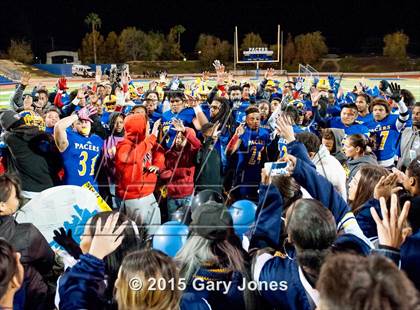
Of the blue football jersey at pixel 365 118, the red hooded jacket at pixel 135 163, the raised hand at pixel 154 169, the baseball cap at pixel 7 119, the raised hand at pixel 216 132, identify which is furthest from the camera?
the blue football jersey at pixel 365 118

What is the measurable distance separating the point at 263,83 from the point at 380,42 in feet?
28.7

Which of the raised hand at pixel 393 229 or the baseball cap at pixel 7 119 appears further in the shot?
the baseball cap at pixel 7 119

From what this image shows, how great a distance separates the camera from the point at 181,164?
2.98 metres

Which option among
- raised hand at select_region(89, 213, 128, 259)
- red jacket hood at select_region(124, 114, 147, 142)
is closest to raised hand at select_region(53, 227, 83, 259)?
raised hand at select_region(89, 213, 128, 259)

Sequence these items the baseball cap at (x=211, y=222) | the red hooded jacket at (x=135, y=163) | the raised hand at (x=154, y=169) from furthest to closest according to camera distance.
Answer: the raised hand at (x=154, y=169) < the red hooded jacket at (x=135, y=163) < the baseball cap at (x=211, y=222)

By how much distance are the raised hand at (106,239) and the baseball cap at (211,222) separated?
31 centimetres

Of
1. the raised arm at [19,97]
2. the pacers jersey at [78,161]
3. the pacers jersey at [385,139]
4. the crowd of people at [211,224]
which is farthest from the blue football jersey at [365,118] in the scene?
the raised arm at [19,97]

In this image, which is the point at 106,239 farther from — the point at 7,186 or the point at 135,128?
the point at 135,128

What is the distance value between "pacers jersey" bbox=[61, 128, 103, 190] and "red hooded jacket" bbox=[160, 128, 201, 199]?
491mm

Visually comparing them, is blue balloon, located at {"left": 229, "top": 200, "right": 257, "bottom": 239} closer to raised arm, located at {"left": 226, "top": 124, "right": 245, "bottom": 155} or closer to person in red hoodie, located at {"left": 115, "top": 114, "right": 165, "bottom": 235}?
person in red hoodie, located at {"left": 115, "top": 114, "right": 165, "bottom": 235}

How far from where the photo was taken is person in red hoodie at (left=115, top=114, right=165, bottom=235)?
2.43 metres

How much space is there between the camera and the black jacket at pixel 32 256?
174cm

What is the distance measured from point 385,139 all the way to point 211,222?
329 centimetres

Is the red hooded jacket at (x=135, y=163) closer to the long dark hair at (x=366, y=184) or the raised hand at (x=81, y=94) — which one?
the long dark hair at (x=366, y=184)
